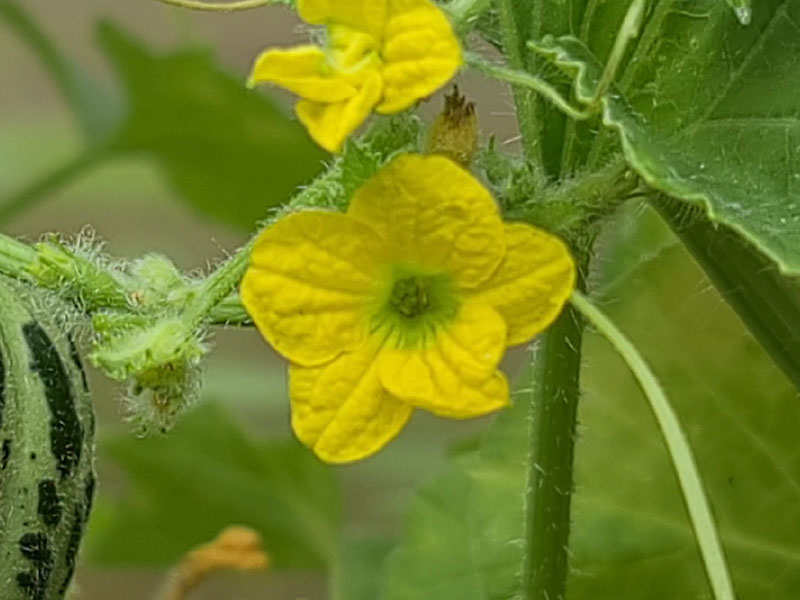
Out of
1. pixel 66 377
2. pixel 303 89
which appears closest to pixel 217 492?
pixel 66 377

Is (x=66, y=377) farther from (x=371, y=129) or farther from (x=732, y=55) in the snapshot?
(x=732, y=55)

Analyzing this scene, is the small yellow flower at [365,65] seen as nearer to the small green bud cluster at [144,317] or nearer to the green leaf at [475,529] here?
the small green bud cluster at [144,317]

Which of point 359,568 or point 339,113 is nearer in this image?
point 339,113

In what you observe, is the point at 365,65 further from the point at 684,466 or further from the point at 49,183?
the point at 49,183

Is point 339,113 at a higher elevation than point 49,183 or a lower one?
higher

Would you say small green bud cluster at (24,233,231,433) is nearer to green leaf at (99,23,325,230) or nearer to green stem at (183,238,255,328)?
green stem at (183,238,255,328)

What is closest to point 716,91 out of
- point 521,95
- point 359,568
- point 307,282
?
point 521,95
